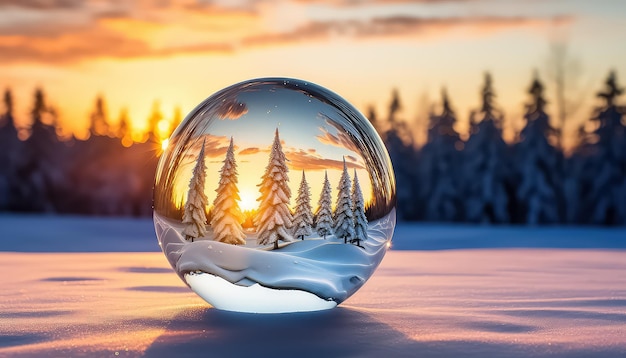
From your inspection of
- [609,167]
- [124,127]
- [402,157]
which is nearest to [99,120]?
[124,127]

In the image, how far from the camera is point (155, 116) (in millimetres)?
84375

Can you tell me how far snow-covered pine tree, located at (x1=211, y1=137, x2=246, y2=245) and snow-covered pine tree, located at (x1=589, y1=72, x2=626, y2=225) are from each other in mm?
41706

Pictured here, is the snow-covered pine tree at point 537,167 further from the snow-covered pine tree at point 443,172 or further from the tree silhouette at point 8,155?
the tree silhouette at point 8,155

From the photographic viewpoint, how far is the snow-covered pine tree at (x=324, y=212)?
5738 millimetres

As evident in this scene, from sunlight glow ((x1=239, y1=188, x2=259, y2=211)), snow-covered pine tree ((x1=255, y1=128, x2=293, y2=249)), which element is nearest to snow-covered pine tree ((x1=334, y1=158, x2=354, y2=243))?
snow-covered pine tree ((x1=255, y1=128, x2=293, y2=249))

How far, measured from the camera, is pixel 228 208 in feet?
18.6

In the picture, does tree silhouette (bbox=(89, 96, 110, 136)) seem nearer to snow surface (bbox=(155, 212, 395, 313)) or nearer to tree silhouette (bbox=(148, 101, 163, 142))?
tree silhouette (bbox=(148, 101, 163, 142))

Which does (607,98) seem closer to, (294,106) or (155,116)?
(294,106)

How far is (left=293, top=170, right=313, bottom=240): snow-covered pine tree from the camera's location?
18.7 feet

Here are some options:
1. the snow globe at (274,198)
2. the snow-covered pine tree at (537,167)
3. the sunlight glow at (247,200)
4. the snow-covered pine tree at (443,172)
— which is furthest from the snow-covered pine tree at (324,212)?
the snow-covered pine tree at (443,172)

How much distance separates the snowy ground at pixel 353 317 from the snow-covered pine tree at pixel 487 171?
3468 cm

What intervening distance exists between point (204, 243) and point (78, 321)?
1348mm

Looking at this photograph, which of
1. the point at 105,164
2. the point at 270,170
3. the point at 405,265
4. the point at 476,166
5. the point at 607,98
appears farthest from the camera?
the point at 105,164

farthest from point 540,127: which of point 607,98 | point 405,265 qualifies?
point 405,265
